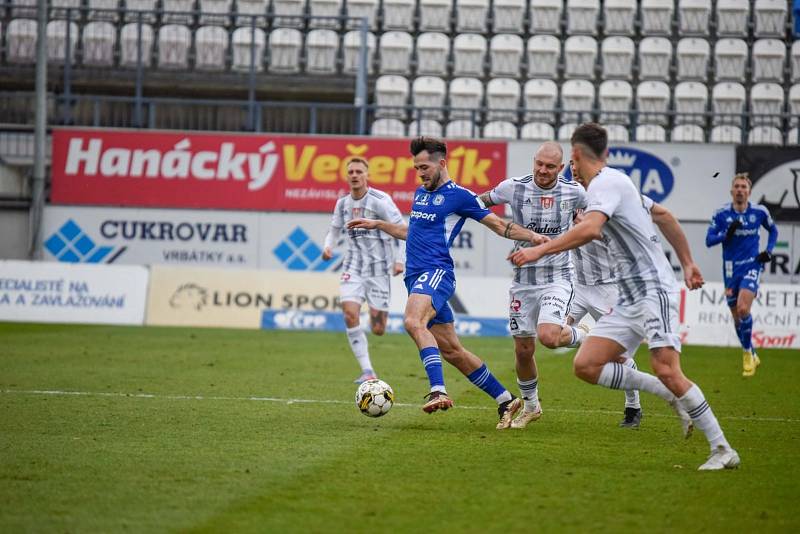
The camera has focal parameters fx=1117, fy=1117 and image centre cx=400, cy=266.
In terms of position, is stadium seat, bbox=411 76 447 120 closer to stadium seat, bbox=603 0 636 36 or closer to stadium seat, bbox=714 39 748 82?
stadium seat, bbox=603 0 636 36

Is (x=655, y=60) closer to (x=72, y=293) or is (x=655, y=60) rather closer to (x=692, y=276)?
(x=72, y=293)

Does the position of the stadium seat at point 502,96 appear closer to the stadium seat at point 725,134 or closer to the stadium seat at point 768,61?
the stadium seat at point 725,134

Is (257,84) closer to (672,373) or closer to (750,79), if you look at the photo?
(750,79)

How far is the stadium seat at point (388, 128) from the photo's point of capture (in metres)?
26.9

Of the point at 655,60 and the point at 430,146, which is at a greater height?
the point at 655,60

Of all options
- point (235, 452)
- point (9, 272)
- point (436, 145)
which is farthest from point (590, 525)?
point (9, 272)

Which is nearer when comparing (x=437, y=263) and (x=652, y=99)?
(x=437, y=263)

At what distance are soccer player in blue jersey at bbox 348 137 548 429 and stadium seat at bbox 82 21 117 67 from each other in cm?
2059

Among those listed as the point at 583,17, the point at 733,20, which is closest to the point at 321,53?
the point at 583,17

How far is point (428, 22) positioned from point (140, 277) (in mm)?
10773

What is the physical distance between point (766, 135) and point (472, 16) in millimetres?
8060

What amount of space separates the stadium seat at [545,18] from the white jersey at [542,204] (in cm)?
1994

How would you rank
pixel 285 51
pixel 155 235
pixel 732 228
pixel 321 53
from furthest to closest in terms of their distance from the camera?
pixel 285 51 < pixel 321 53 < pixel 155 235 < pixel 732 228

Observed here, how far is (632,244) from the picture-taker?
757cm
